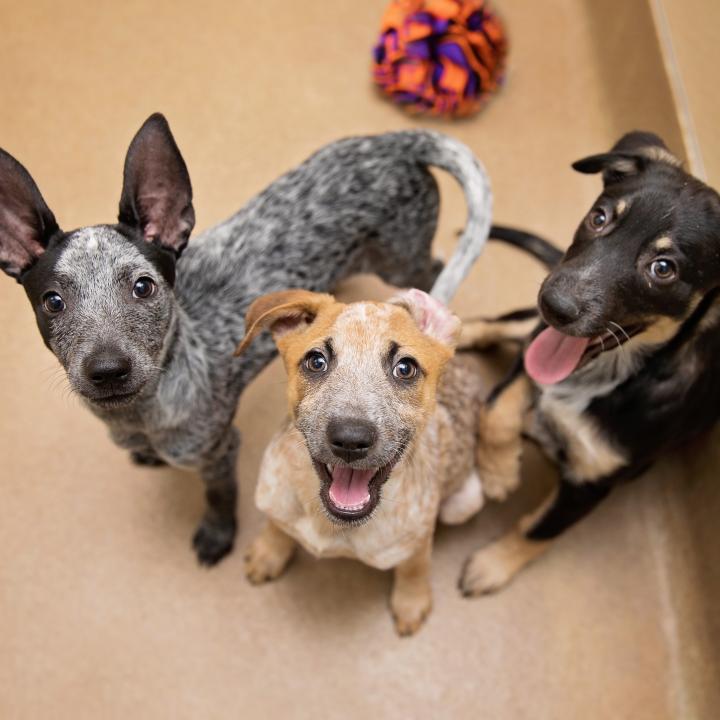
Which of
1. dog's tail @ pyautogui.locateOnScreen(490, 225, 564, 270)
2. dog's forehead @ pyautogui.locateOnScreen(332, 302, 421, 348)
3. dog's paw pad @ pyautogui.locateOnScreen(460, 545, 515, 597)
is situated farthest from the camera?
dog's tail @ pyautogui.locateOnScreen(490, 225, 564, 270)

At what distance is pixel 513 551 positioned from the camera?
3.28m

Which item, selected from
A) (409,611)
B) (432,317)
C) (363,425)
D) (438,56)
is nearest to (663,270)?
(432,317)

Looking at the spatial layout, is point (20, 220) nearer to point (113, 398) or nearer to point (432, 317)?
point (113, 398)

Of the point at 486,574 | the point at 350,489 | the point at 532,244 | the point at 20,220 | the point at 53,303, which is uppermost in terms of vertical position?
the point at 20,220

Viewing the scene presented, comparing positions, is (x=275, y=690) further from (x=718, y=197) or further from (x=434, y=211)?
(x=718, y=197)

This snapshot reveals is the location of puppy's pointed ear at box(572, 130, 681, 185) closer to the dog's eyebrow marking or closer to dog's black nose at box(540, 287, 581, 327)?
the dog's eyebrow marking

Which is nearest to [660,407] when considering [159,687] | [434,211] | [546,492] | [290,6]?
[546,492]

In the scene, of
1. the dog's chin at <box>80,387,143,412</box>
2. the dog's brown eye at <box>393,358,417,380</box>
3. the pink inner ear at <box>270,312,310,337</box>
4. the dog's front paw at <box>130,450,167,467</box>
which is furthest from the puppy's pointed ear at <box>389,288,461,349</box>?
the dog's front paw at <box>130,450,167,467</box>

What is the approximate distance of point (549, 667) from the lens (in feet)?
10.6

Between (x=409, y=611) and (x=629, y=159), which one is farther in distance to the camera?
(x=409, y=611)

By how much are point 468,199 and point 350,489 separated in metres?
1.38

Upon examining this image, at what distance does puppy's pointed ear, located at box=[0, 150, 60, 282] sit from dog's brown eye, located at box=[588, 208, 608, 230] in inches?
68.2

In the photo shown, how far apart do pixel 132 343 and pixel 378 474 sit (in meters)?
0.86

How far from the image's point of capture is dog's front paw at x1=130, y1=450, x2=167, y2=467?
297 cm
